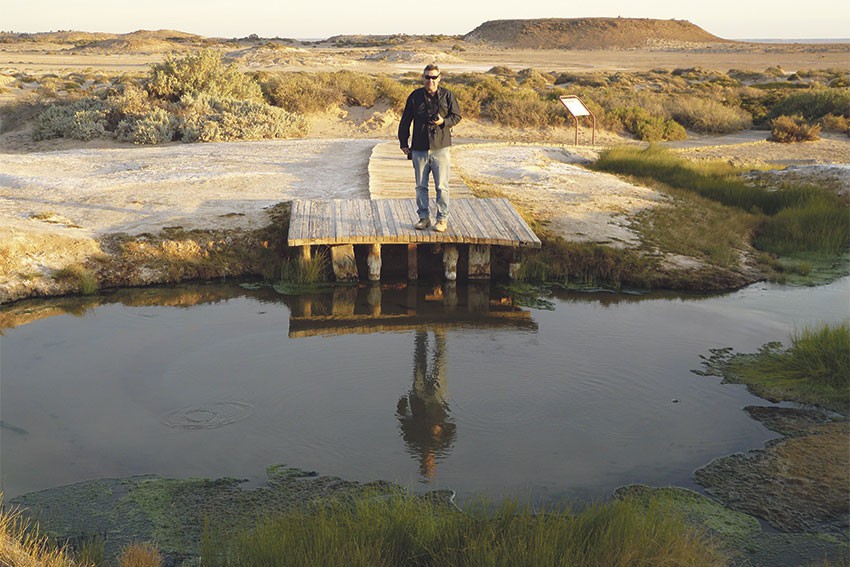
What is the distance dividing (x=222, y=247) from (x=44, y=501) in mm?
6085

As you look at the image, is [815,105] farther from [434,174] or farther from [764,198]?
[434,174]

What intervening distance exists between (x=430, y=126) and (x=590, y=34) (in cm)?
12773

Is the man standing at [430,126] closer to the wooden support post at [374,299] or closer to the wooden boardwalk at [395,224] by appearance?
the wooden boardwalk at [395,224]

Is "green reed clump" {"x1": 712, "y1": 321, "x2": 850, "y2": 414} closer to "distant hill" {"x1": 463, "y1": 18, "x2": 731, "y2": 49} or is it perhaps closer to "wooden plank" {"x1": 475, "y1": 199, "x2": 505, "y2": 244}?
"wooden plank" {"x1": 475, "y1": 199, "x2": 505, "y2": 244}

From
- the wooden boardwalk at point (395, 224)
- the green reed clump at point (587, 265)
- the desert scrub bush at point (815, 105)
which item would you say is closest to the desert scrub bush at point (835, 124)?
the desert scrub bush at point (815, 105)

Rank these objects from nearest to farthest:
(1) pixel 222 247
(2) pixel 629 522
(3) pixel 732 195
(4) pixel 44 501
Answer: (2) pixel 629 522
(4) pixel 44 501
(1) pixel 222 247
(3) pixel 732 195

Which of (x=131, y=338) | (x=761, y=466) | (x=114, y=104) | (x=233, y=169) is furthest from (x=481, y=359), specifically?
(x=114, y=104)

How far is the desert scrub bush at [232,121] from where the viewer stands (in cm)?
2077

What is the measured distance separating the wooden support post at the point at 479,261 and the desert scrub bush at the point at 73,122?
14.0 metres

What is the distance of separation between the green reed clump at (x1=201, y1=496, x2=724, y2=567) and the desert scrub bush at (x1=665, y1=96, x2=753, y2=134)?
23892 millimetres

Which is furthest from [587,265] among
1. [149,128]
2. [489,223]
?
[149,128]

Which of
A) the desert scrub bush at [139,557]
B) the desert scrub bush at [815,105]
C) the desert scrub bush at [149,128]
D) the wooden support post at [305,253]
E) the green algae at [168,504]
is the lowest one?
the green algae at [168,504]

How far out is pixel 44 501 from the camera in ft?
18.6

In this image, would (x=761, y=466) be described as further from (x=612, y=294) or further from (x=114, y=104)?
(x=114, y=104)
